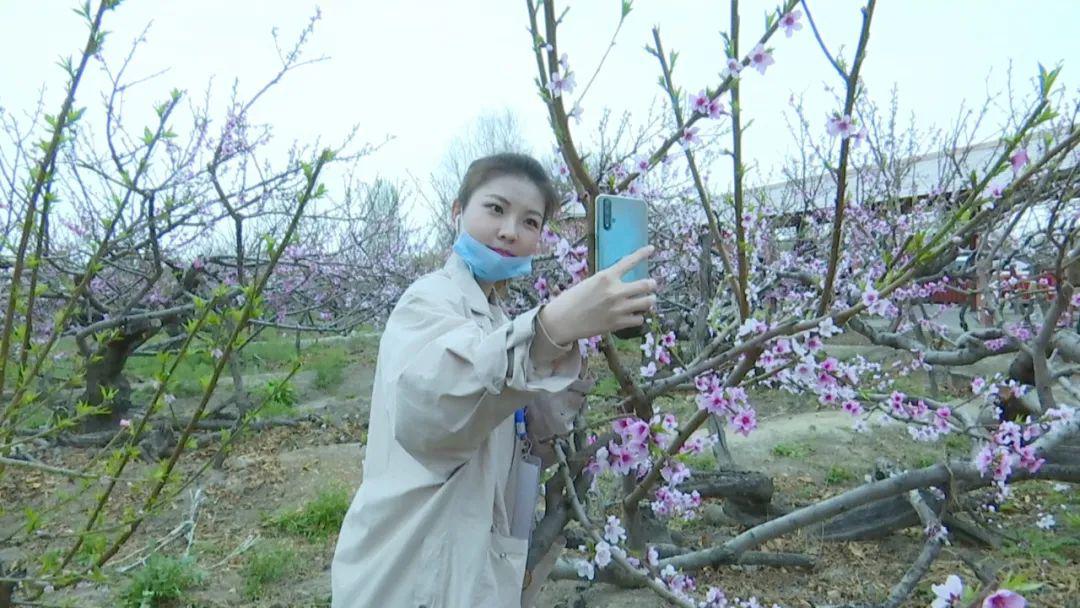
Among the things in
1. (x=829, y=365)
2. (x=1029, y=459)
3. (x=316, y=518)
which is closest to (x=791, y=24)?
(x=829, y=365)

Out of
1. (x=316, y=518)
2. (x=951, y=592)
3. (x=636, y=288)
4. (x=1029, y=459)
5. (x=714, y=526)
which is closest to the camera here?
(x=951, y=592)

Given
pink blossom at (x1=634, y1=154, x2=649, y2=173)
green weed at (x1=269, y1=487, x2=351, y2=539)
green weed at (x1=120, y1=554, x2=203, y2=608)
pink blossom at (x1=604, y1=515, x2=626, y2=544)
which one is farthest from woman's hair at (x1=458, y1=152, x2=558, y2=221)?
green weed at (x1=269, y1=487, x2=351, y2=539)

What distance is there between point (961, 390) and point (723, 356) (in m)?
9.77

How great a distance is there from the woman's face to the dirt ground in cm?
173

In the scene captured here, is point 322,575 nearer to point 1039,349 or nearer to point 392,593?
point 392,593

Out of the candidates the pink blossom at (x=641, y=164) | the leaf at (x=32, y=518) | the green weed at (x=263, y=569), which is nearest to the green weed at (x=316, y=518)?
the green weed at (x=263, y=569)

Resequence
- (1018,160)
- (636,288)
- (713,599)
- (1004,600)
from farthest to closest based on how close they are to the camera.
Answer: (713,599)
(1018,160)
(636,288)
(1004,600)

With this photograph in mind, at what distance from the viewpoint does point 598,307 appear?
42.4 inches

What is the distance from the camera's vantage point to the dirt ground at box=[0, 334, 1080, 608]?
390cm

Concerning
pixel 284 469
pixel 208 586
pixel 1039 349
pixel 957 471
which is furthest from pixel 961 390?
pixel 208 586

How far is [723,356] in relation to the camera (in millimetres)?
1616

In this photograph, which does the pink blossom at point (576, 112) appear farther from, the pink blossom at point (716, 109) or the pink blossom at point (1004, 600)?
the pink blossom at point (1004, 600)

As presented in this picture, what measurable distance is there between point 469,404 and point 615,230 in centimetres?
47

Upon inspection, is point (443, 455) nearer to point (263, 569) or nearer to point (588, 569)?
point (588, 569)
